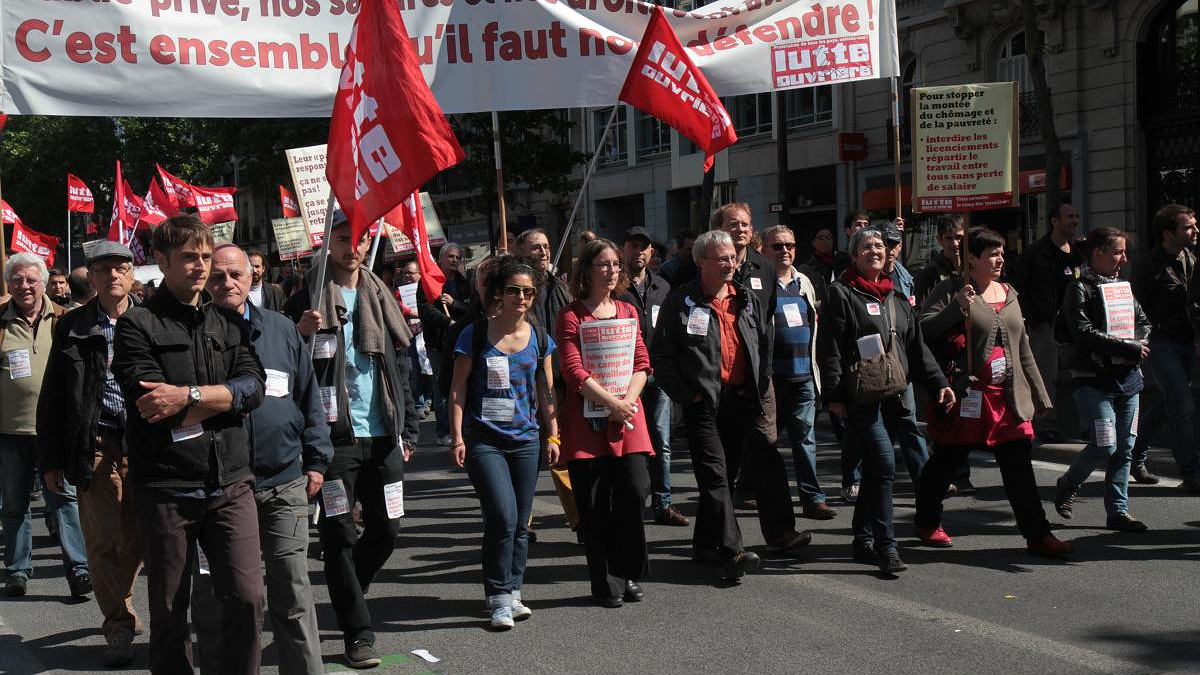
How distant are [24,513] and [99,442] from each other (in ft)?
4.68

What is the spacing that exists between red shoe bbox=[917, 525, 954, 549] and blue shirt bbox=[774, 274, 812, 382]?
1370 millimetres

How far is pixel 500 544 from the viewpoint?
19.2 ft

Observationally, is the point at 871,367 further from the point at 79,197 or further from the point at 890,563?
the point at 79,197

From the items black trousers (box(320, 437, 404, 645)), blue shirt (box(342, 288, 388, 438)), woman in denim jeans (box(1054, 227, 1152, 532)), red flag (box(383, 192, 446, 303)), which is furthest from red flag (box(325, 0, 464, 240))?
woman in denim jeans (box(1054, 227, 1152, 532))

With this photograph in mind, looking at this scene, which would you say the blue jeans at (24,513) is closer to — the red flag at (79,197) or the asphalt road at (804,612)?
the asphalt road at (804,612)

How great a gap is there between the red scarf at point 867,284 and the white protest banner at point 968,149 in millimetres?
2130

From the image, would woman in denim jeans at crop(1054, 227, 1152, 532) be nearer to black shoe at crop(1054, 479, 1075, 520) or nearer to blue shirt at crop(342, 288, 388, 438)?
black shoe at crop(1054, 479, 1075, 520)

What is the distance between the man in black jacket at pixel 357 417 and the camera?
541cm

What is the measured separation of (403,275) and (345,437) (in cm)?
715

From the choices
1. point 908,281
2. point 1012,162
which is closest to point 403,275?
point 908,281

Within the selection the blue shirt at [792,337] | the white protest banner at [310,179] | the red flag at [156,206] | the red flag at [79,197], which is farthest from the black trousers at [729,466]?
the red flag at [79,197]

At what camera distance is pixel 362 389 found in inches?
221

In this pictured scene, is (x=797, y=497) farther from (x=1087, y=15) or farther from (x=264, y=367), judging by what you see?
(x=1087, y=15)

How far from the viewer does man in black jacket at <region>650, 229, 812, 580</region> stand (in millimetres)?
6574
